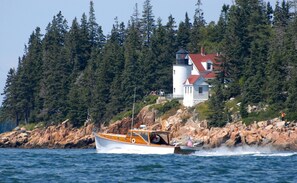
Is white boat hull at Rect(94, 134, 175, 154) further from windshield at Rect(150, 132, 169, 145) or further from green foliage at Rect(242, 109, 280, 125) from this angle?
green foliage at Rect(242, 109, 280, 125)

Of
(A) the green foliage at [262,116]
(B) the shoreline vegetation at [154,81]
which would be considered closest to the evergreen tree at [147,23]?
(B) the shoreline vegetation at [154,81]

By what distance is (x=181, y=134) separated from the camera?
93.1 m

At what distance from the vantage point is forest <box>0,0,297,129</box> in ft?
311

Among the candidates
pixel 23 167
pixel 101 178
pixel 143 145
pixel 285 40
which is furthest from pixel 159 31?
pixel 101 178

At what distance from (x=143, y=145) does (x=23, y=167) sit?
1254cm

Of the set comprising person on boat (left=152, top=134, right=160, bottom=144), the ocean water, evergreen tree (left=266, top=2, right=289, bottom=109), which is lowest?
the ocean water

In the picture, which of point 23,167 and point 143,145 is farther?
point 143,145

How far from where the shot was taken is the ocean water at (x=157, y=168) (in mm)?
48750

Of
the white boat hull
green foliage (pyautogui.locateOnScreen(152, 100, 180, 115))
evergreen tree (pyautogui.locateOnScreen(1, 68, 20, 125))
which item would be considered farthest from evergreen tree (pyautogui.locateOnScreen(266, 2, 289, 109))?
evergreen tree (pyautogui.locateOnScreen(1, 68, 20, 125))

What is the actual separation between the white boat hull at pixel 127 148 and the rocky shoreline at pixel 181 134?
16605 millimetres

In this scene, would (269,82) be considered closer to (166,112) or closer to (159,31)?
(166,112)

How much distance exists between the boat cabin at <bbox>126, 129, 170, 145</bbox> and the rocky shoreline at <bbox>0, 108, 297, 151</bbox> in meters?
16.5

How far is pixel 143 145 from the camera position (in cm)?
6794

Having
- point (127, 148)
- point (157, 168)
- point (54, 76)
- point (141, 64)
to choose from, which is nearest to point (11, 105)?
point (54, 76)
